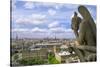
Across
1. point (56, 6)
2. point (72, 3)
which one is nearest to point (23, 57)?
point (56, 6)

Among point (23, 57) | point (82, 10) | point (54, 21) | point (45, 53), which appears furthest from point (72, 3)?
point (23, 57)

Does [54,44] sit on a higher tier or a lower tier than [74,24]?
lower

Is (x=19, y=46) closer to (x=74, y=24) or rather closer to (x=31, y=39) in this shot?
(x=31, y=39)

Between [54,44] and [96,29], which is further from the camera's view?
[96,29]

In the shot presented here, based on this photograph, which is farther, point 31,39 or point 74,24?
point 74,24

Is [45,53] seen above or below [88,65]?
above
